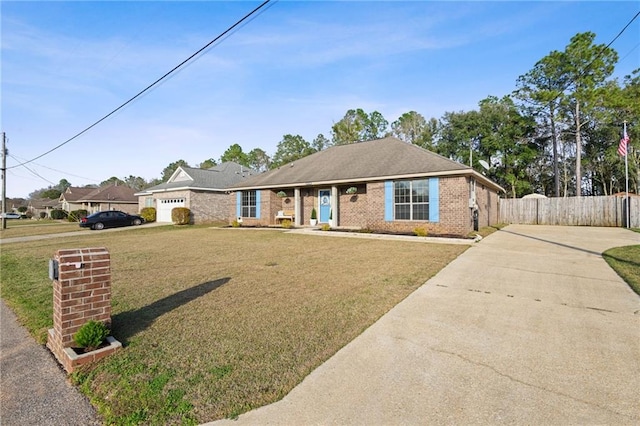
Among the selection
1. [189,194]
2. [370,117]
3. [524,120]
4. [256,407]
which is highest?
[370,117]

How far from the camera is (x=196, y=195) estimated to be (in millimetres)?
23766

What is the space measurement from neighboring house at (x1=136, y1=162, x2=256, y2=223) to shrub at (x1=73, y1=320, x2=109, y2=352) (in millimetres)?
20314

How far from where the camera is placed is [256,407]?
2289 mm

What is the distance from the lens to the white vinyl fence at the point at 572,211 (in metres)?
18.3

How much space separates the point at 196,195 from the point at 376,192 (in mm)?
15478

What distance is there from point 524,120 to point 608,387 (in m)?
35.9

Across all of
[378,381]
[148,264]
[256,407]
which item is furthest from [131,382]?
[148,264]

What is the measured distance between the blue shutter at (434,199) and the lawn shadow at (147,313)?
10.2 meters

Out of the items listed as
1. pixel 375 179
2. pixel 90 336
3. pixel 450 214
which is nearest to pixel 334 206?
pixel 375 179

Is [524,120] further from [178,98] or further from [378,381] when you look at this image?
[378,381]

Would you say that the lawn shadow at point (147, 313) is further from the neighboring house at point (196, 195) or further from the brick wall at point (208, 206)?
the brick wall at point (208, 206)

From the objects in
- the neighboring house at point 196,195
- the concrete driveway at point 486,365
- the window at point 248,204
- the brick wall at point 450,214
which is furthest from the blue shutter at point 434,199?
the neighboring house at point 196,195

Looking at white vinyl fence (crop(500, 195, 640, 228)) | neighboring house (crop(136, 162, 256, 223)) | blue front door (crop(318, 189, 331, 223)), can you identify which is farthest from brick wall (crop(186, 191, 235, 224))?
white vinyl fence (crop(500, 195, 640, 228))

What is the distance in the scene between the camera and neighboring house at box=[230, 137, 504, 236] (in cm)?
1281
